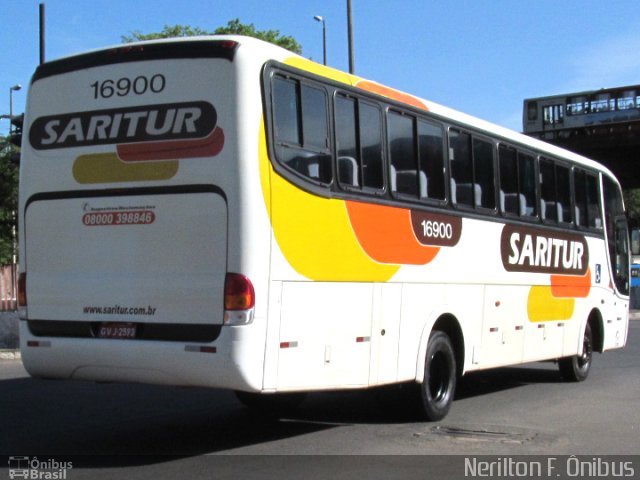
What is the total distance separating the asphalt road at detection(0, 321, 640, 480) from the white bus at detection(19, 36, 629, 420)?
1.98 ft

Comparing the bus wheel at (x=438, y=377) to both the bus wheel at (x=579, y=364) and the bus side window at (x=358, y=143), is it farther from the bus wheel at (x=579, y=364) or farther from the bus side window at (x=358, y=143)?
the bus wheel at (x=579, y=364)

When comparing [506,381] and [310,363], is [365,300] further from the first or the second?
[506,381]

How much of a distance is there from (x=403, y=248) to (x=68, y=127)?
3.50 meters

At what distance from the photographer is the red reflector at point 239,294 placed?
7.66 m

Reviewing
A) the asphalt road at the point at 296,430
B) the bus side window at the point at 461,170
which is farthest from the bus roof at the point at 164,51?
the asphalt road at the point at 296,430

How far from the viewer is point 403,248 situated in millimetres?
9906

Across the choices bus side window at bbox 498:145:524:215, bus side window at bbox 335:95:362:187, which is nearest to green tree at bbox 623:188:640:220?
bus side window at bbox 498:145:524:215

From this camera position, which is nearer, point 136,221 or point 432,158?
point 136,221

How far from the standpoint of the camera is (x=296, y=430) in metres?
9.84

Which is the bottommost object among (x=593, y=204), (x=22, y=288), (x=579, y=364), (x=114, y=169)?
(x=579, y=364)

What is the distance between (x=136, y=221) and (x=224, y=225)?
84 centimetres

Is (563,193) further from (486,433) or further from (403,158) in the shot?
(486,433)

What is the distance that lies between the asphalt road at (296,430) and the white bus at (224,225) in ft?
1.98

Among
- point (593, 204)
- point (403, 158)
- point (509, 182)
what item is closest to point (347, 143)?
point (403, 158)
